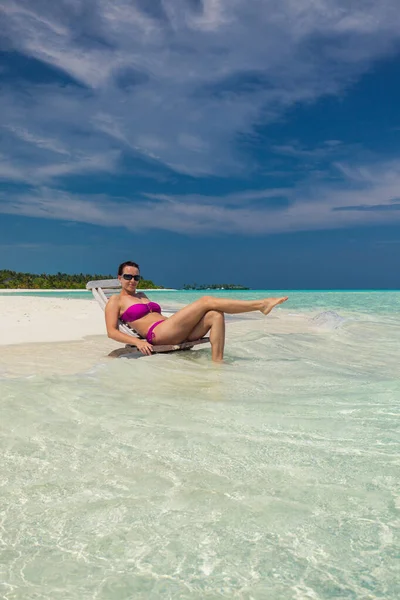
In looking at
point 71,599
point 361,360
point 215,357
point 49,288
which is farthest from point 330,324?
point 49,288

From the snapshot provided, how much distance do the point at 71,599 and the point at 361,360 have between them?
23.6 ft

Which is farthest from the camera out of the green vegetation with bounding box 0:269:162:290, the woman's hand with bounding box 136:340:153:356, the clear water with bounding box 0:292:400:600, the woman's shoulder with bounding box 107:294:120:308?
the green vegetation with bounding box 0:269:162:290

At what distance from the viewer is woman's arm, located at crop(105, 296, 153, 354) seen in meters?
6.87

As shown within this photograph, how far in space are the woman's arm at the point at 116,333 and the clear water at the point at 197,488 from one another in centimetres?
98

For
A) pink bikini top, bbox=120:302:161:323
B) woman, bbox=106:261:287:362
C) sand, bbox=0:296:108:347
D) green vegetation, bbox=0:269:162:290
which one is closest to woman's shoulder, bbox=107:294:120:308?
woman, bbox=106:261:287:362

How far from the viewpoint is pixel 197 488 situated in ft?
9.85

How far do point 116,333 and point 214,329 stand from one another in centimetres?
131

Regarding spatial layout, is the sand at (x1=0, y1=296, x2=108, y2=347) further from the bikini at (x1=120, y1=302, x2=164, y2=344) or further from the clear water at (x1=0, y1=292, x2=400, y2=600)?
the clear water at (x1=0, y1=292, x2=400, y2=600)

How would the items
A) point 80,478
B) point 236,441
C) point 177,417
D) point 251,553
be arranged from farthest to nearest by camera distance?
point 177,417 < point 236,441 < point 80,478 < point 251,553

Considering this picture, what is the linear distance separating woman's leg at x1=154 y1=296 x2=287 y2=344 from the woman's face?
2.40 ft

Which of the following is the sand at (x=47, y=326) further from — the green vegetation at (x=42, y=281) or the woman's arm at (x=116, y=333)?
the green vegetation at (x=42, y=281)

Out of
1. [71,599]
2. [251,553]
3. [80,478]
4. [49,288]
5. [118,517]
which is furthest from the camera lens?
[49,288]

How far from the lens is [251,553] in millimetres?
2328

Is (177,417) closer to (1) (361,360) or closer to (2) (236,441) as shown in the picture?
(2) (236,441)
